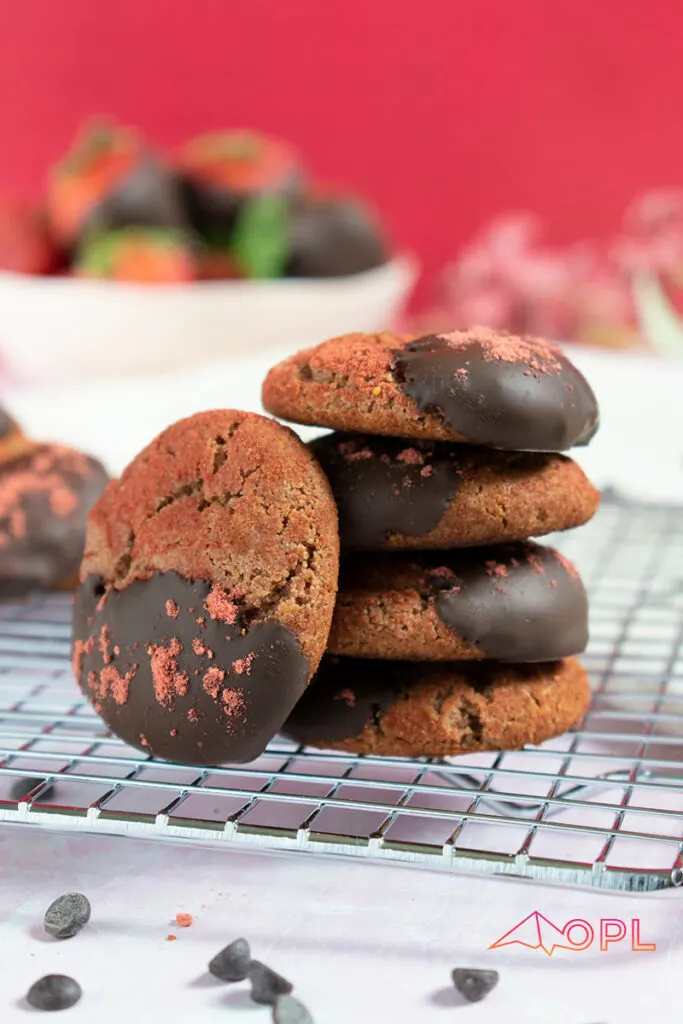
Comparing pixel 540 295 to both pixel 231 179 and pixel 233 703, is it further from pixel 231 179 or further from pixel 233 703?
pixel 233 703

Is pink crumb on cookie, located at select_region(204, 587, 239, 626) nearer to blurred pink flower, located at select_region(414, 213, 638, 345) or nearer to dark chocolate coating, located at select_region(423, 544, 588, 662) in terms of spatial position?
dark chocolate coating, located at select_region(423, 544, 588, 662)

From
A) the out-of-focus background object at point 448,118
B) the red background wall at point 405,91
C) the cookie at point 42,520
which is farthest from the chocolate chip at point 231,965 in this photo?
the red background wall at point 405,91

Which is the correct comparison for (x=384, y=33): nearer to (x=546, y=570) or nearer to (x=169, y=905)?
(x=546, y=570)

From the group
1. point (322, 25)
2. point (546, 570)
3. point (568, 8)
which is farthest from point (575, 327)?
point (546, 570)

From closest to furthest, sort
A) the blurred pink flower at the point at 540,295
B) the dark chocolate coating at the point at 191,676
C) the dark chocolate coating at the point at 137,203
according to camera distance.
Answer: the dark chocolate coating at the point at 191,676, the dark chocolate coating at the point at 137,203, the blurred pink flower at the point at 540,295

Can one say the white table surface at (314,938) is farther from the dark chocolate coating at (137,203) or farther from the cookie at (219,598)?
the dark chocolate coating at (137,203)

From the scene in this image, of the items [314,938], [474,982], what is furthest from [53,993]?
[474,982]
